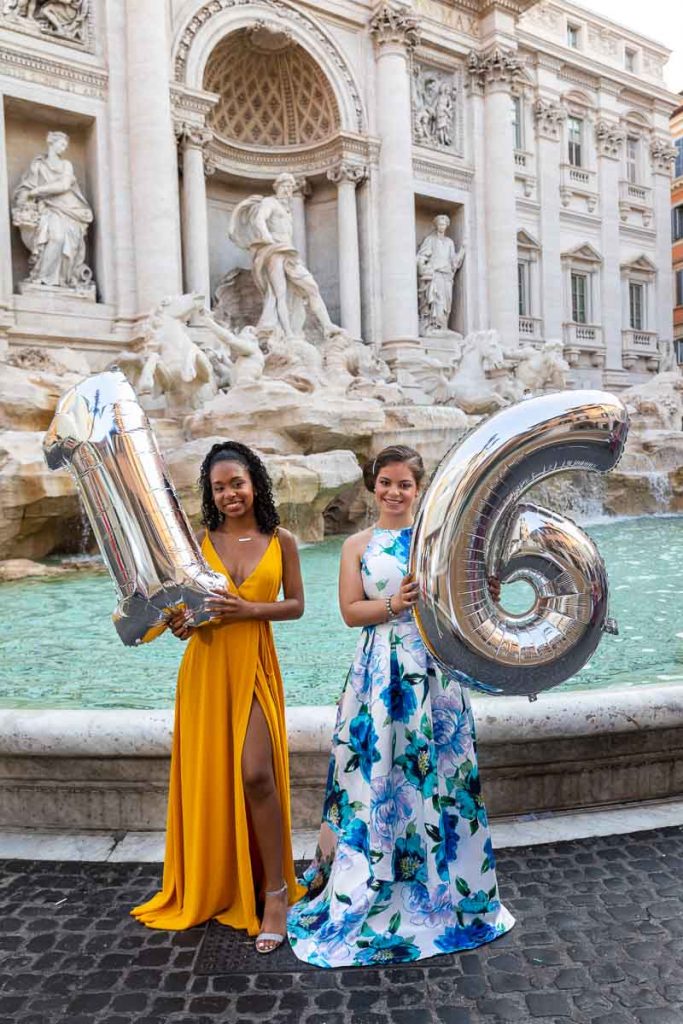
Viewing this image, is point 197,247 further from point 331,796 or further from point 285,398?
point 331,796

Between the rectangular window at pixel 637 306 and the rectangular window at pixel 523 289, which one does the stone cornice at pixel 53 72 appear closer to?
the rectangular window at pixel 523 289

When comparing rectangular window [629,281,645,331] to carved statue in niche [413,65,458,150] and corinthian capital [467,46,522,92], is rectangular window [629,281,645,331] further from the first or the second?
carved statue in niche [413,65,458,150]

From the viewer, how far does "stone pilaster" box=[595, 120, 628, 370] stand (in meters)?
23.5

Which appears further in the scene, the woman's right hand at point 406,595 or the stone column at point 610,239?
the stone column at point 610,239

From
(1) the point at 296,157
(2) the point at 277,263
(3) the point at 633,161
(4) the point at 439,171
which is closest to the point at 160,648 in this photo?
(2) the point at 277,263

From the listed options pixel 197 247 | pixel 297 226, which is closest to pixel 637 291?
pixel 297 226

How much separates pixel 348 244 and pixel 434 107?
178 inches

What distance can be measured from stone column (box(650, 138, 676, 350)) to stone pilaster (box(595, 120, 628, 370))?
1.90 m

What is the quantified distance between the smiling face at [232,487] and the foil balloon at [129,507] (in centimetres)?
20

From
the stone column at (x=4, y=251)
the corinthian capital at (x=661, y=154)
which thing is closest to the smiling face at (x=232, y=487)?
the stone column at (x=4, y=251)

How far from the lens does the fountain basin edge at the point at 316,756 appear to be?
8.14ft

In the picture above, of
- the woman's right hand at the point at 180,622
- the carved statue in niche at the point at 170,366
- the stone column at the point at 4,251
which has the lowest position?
the woman's right hand at the point at 180,622

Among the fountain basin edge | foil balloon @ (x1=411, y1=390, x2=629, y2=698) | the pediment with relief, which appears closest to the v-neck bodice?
foil balloon @ (x1=411, y1=390, x2=629, y2=698)

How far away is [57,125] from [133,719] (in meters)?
14.7
